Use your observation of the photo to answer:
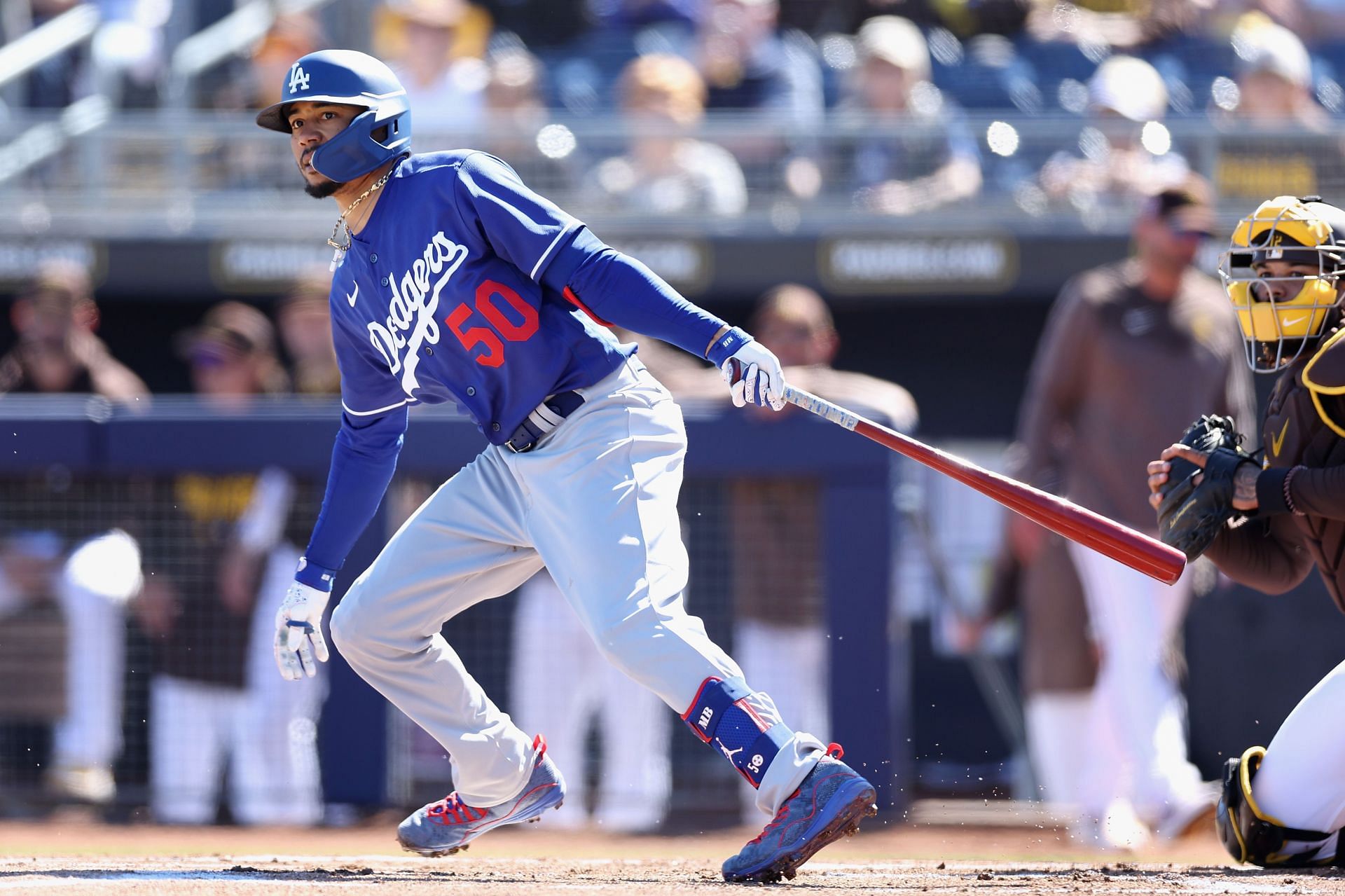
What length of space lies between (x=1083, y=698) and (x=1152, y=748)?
0.53 meters

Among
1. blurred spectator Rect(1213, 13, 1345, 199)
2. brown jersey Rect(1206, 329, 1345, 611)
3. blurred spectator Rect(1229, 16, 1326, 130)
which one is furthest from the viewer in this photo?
blurred spectator Rect(1229, 16, 1326, 130)

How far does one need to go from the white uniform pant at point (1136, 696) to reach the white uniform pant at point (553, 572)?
2.51 metres

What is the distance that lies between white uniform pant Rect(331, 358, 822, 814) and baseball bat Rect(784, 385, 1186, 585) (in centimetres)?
36

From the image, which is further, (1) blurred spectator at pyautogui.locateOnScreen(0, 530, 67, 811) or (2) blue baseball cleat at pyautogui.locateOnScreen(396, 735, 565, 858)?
(1) blurred spectator at pyautogui.locateOnScreen(0, 530, 67, 811)

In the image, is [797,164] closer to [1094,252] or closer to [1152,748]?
[1094,252]

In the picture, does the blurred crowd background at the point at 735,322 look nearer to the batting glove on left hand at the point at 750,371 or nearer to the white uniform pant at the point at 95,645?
the white uniform pant at the point at 95,645

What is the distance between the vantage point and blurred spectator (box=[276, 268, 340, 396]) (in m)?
6.38

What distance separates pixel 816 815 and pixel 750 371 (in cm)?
83

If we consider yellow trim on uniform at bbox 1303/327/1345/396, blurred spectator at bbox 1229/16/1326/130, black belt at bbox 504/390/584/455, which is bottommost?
black belt at bbox 504/390/584/455

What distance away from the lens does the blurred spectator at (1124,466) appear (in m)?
5.57

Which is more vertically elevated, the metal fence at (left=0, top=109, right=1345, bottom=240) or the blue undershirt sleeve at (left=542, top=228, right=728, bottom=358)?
the metal fence at (left=0, top=109, right=1345, bottom=240)

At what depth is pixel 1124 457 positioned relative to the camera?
5.75m

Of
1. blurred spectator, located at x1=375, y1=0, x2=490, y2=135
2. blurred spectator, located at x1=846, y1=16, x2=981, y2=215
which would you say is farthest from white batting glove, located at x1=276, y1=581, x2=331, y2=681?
blurred spectator, located at x1=375, y1=0, x2=490, y2=135

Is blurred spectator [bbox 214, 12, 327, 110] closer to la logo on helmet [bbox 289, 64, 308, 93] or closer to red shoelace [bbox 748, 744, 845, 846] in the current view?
la logo on helmet [bbox 289, 64, 308, 93]
